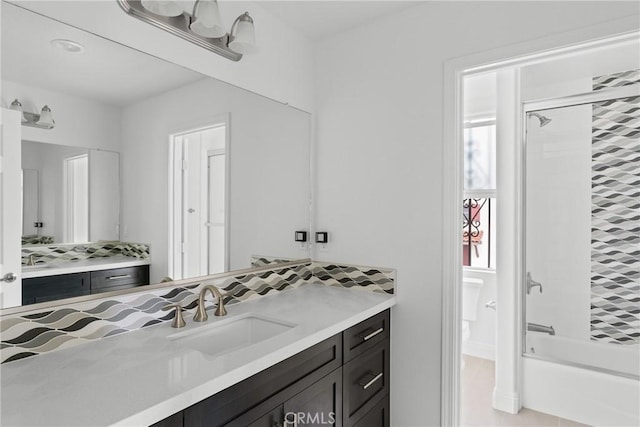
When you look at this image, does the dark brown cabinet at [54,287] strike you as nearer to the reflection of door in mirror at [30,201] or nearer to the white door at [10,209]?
the white door at [10,209]

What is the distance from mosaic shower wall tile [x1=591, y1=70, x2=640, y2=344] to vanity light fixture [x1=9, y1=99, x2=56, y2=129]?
2.83 m

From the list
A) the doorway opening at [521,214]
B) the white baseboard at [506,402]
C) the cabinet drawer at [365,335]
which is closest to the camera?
the cabinet drawer at [365,335]

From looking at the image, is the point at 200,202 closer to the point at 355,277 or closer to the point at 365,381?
the point at 355,277

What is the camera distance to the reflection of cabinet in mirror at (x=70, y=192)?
1221 mm

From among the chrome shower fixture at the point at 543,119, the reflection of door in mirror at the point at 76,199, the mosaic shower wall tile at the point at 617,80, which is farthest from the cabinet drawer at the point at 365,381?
the mosaic shower wall tile at the point at 617,80

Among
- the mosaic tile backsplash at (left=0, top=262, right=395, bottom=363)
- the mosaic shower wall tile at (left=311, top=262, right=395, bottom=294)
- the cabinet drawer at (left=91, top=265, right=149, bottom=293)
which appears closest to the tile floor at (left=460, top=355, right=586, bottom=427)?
the mosaic shower wall tile at (left=311, top=262, right=395, bottom=294)

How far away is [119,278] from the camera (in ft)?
4.74

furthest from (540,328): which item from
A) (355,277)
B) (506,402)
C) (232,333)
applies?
(232,333)

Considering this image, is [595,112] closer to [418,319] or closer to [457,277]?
[457,277]

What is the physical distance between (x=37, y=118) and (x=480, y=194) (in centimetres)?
314

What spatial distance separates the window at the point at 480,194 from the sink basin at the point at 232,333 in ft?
7.79

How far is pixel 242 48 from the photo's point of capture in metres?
1.69

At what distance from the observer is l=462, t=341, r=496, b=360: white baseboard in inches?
130

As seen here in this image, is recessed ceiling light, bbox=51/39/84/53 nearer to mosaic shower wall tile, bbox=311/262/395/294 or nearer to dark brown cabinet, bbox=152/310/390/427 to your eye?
dark brown cabinet, bbox=152/310/390/427
